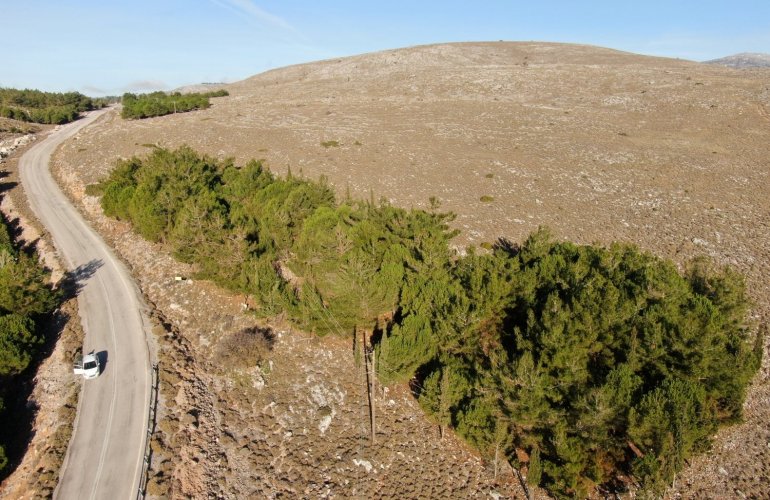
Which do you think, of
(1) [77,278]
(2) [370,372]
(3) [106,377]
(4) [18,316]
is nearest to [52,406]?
(3) [106,377]

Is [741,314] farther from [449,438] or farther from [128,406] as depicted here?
[128,406]

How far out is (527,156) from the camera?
61094 millimetres

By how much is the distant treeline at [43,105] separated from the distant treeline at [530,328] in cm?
10248

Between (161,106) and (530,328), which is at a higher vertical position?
(161,106)

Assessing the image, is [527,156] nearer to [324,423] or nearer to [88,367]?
[324,423]

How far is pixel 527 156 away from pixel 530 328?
1761 inches

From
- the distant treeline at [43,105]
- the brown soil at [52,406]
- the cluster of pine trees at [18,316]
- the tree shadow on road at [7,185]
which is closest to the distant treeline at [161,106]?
the distant treeline at [43,105]

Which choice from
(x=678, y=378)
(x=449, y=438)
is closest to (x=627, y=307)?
(x=678, y=378)

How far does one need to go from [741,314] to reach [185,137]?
248 feet

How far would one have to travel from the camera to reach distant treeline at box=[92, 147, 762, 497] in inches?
767

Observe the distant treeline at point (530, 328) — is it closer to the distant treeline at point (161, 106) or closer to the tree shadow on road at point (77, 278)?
the tree shadow on road at point (77, 278)

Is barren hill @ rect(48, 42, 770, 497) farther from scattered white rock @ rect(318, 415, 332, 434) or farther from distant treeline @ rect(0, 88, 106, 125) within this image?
distant treeline @ rect(0, 88, 106, 125)

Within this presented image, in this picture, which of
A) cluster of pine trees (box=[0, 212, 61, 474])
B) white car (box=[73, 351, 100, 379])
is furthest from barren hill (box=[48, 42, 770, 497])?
cluster of pine trees (box=[0, 212, 61, 474])

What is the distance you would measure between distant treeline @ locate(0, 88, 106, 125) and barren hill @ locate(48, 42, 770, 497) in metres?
27.0
